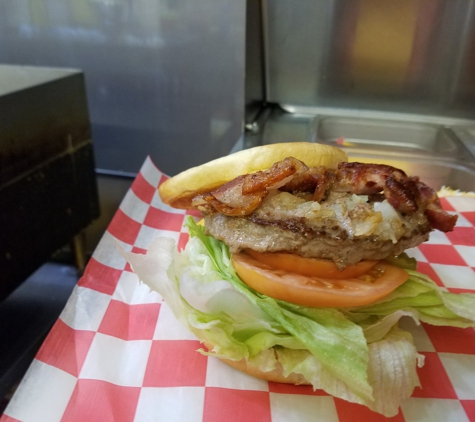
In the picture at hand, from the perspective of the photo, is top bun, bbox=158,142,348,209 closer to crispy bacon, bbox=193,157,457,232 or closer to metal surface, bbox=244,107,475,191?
crispy bacon, bbox=193,157,457,232

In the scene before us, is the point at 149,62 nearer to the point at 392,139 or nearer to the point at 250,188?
the point at 392,139

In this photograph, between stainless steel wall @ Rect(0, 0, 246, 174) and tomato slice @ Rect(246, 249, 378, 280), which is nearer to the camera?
tomato slice @ Rect(246, 249, 378, 280)

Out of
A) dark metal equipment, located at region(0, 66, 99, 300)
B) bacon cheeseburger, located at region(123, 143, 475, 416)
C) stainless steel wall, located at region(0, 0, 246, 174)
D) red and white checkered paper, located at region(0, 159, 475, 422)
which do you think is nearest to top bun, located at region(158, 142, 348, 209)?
bacon cheeseburger, located at region(123, 143, 475, 416)

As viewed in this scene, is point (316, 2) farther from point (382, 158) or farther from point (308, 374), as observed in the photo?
point (308, 374)

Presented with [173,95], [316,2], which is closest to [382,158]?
[316,2]

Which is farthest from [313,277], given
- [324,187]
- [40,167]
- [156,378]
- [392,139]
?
[392,139]

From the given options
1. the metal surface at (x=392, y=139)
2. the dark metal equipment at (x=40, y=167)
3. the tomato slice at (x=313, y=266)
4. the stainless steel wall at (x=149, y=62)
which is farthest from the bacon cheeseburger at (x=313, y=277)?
the stainless steel wall at (x=149, y=62)

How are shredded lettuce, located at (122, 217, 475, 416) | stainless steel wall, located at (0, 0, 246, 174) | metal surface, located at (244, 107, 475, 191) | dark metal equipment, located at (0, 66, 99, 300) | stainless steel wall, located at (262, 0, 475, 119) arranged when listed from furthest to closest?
stainless steel wall, located at (0, 0, 246, 174), stainless steel wall, located at (262, 0, 475, 119), metal surface, located at (244, 107, 475, 191), dark metal equipment, located at (0, 66, 99, 300), shredded lettuce, located at (122, 217, 475, 416)
